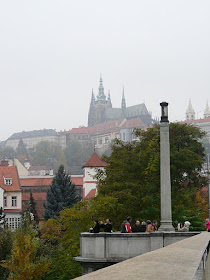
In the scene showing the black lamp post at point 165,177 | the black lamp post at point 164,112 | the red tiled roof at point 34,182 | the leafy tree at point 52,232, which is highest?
the red tiled roof at point 34,182

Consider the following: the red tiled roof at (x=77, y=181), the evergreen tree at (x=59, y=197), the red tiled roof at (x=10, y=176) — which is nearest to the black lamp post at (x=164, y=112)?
the evergreen tree at (x=59, y=197)

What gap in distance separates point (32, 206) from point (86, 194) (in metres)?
33.8

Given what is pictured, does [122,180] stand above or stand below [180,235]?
above

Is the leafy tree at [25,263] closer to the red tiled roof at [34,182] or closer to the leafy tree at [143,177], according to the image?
the leafy tree at [143,177]

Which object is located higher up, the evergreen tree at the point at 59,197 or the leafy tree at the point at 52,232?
the evergreen tree at the point at 59,197

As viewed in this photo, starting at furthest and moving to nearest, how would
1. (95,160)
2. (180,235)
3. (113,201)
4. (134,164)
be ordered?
(95,160) → (134,164) → (113,201) → (180,235)

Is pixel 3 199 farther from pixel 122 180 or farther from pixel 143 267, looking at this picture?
pixel 143 267

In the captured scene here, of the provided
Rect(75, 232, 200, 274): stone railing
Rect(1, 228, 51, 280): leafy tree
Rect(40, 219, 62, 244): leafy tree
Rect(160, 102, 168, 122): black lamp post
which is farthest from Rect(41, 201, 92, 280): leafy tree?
Rect(160, 102, 168, 122): black lamp post

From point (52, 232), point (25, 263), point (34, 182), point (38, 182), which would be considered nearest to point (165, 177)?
point (25, 263)

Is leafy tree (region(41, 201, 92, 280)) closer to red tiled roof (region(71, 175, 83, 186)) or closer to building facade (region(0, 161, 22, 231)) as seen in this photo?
building facade (region(0, 161, 22, 231))

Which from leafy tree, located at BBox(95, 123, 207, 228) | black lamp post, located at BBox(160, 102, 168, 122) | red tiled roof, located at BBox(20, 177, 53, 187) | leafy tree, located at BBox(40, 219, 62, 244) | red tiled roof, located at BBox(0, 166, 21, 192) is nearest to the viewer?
black lamp post, located at BBox(160, 102, 168, 122)

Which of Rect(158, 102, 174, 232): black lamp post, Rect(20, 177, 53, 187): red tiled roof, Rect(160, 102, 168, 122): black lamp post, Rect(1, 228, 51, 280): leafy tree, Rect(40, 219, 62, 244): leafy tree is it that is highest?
Rect(20, 177, 53, 187): red tiled roof

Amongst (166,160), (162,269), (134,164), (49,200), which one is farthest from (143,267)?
(49,200)

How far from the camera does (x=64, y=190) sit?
288ft
